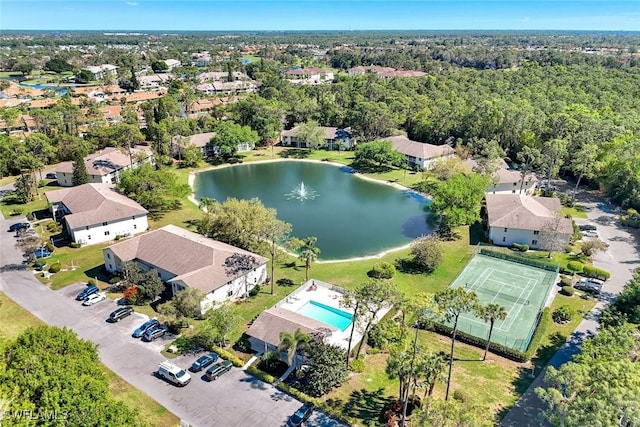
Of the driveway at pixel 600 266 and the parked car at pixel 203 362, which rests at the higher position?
the parked car at pixel 203 362

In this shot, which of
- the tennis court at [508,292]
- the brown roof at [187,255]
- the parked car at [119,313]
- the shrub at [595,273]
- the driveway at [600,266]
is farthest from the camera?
the shrub at [595,273]

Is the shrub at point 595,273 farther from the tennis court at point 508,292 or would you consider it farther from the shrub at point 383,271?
the shrub at point 383,271

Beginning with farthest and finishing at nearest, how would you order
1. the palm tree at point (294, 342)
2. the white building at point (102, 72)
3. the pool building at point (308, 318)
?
the white building at point (102, 72)
the pool building at point (308, 318)
the palm tree at point (294, 342)

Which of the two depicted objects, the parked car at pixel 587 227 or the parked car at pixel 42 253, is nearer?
the parked car at pixel 42 253

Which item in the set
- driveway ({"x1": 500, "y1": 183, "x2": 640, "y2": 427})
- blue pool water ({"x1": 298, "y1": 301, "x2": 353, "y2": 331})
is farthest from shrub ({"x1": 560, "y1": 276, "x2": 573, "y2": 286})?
blue pool water ({"x1": 298, "y1": 301, "x2": 353, "y2": 331})

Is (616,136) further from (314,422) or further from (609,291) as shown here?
(314,422)

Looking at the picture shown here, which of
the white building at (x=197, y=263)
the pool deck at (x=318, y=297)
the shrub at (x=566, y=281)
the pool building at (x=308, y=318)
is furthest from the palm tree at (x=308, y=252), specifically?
the shrub at (x=566, y=281)

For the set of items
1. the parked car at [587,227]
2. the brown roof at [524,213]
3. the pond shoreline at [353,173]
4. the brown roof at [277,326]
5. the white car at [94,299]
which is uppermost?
the brown roof at [524,213]
